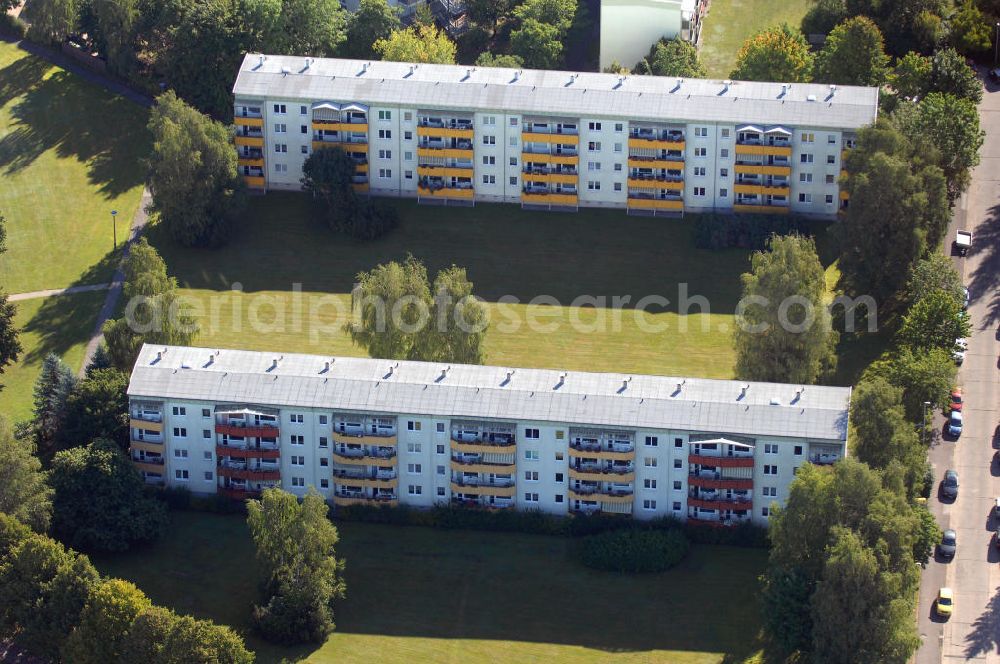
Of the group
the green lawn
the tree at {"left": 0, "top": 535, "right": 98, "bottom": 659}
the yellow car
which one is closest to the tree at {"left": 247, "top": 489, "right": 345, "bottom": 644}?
the green lawn

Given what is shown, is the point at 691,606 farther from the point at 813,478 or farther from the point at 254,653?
the point at 254,653

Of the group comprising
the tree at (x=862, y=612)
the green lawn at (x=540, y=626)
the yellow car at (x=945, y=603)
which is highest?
the tree at (x=862, y=612)

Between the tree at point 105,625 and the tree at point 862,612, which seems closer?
the tree at point 862,612

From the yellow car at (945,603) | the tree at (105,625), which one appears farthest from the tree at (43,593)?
the yellow car at (945,603)

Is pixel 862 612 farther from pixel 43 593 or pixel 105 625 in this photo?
pixel 43 593

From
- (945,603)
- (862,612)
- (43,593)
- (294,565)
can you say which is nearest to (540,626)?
(294,565)

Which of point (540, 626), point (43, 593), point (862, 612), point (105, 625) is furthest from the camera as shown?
point (540, 626)

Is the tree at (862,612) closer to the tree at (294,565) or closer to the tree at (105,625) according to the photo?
the tree at (294,565)
